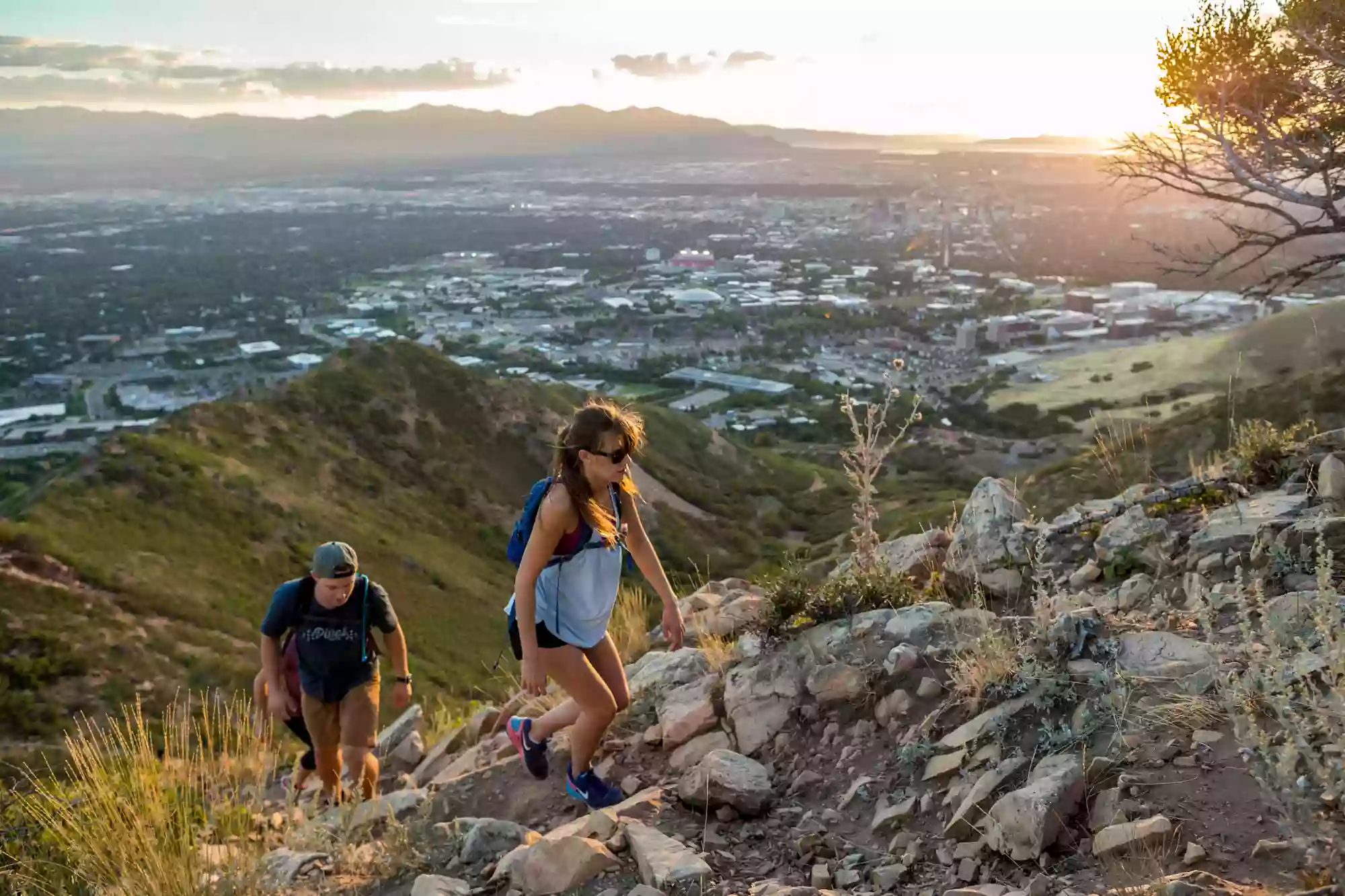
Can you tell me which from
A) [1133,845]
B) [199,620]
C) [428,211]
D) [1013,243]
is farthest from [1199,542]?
[428,211]

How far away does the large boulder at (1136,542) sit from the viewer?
14.1ft

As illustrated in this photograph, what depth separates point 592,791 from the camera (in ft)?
12.0

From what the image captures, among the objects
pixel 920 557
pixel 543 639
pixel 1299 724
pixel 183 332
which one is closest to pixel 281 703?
pixel 543 639

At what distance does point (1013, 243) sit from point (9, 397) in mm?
76118

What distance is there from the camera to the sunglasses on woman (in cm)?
322

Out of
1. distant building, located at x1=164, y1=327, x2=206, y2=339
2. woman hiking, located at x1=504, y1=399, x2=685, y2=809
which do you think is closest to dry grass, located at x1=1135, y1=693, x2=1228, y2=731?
woman hiking, located at x1=504, y1=399, x2=685, y2=809

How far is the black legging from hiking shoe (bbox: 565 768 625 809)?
1.64 metres

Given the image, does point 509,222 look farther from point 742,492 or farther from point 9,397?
point 742,492

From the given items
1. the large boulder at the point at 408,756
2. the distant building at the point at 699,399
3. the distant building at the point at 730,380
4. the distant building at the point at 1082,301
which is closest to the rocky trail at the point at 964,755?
the large boulder at the point at 408,756

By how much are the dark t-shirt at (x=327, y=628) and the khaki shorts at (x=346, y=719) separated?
0.06 m

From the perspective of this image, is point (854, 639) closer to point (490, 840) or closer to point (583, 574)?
point (583, 574)

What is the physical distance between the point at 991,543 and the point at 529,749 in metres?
2.47

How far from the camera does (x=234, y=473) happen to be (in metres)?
23.6

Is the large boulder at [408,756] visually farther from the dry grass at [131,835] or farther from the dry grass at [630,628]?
the dry grass at [131,835]
